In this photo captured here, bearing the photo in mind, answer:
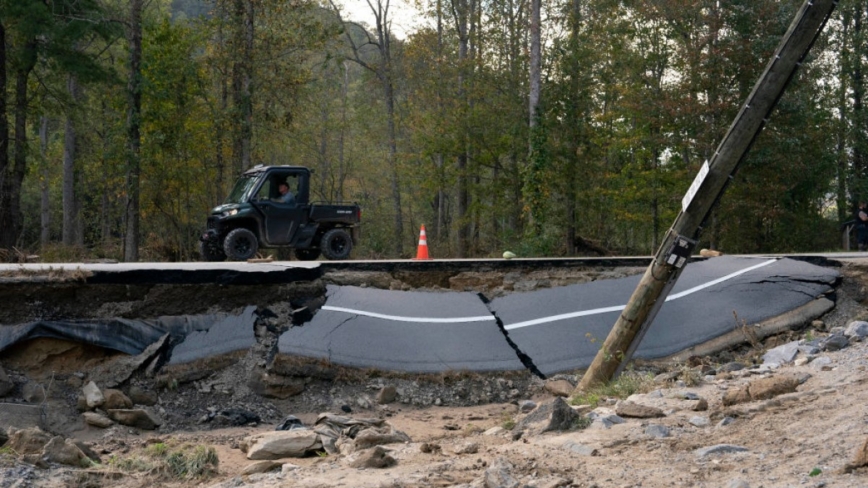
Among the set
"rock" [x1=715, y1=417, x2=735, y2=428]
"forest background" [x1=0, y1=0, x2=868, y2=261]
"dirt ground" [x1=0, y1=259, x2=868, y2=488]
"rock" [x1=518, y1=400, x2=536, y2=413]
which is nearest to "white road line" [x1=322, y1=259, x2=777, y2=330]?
"dirt ground" [x1=0, y1=259, x2=868, y2=488]

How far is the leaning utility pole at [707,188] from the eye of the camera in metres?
7.33

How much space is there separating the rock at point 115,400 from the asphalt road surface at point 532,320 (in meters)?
1.73

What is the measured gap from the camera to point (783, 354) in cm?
892

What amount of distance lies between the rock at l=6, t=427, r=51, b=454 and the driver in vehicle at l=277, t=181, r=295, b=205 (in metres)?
10.3

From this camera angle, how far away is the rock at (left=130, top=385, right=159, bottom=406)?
8578 millimetres

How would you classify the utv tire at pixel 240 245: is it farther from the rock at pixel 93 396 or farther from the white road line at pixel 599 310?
the rock at pixel 93 396

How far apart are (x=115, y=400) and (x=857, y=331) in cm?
765

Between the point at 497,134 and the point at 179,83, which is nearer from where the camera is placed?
the point at 179,83

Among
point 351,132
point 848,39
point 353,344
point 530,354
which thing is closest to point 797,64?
point 530,354

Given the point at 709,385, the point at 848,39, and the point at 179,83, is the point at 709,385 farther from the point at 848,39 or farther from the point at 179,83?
the point at 848,39

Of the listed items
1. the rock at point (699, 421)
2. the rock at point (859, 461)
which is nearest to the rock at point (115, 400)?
the rock at point (699, 421)

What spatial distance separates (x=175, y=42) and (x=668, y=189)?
49.7 feet

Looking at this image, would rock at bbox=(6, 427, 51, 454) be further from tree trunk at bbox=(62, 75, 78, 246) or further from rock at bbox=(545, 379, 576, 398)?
tree trunk at bbox=(62, 75, 78, 246)

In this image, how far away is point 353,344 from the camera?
9.58 meters
